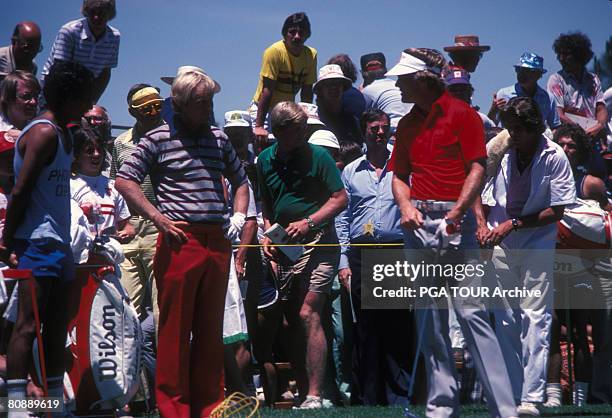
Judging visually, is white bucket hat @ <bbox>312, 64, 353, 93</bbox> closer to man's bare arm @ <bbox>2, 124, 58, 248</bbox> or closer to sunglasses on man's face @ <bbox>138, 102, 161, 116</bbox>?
sunglasses on man's face @ <bbox>138, 102, 161, 116</bbox>

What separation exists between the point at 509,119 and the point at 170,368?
2982 millimetres

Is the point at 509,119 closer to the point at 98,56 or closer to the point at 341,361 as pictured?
the point at 341,361

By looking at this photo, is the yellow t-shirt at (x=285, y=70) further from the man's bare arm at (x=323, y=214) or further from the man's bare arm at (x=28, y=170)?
the man's bare arm at (x=28, y=170)

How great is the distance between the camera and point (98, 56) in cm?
909

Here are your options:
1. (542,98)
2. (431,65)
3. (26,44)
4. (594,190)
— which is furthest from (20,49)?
(542,98)

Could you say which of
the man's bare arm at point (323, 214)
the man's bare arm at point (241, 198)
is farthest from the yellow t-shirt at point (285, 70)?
the man's bare arm at point (241, 198)

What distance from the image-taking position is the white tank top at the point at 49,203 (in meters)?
5.59

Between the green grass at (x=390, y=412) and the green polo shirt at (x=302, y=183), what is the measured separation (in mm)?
1310

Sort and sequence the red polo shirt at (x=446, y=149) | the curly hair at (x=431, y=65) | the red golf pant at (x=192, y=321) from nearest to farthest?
the red golf pant at (x=192, y=321)
the red polo shirt at (x=446, y=149)
the curly hair at (x=431, y=65)

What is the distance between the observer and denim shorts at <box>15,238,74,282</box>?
5559 millimetres

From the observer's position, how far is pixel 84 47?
29.5 feet

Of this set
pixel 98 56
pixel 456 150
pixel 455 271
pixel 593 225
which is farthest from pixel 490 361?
pixel 98 56

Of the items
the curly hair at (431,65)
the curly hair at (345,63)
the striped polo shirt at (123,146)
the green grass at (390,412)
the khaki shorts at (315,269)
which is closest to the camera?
the curly hair at (431,65)

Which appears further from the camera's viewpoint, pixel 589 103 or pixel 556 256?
pixel 589 103
